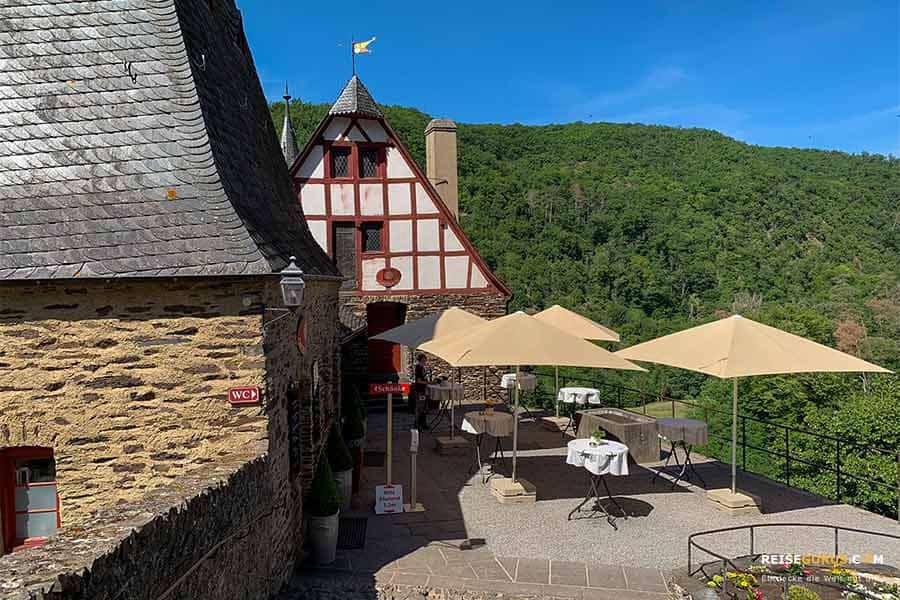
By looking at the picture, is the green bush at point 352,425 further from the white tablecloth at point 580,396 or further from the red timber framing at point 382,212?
the red timber framing at point 382,212

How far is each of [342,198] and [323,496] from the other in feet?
35.4

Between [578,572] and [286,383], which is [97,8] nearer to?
[286,383]

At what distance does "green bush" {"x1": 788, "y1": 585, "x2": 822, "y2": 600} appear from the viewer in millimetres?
5124

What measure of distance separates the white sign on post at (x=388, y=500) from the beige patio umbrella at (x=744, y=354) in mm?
3418

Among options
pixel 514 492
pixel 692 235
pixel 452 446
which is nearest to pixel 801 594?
pixel 514 492

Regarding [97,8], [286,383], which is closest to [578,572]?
[286,383]

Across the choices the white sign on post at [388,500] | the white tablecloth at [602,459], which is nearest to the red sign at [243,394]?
the white sign on post at [388,500]

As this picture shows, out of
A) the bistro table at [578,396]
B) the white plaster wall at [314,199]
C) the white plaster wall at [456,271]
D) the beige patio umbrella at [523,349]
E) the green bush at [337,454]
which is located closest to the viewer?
the beige patio umbrella at [523,349]

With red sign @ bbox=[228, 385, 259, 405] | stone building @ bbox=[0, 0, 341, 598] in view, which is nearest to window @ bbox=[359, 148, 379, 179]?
stone building @ bbox=[0, 0, 341, 598]

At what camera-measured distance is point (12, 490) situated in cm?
557

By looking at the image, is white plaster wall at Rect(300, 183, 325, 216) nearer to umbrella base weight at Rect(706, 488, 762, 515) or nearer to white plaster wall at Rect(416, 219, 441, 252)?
white plaster wall at Rect(416, 219, 441, 252)

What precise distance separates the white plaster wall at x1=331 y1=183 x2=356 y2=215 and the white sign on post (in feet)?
32.2

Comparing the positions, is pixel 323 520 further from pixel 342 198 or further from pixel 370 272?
pixel 342 198

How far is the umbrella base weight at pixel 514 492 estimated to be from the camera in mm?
8414
